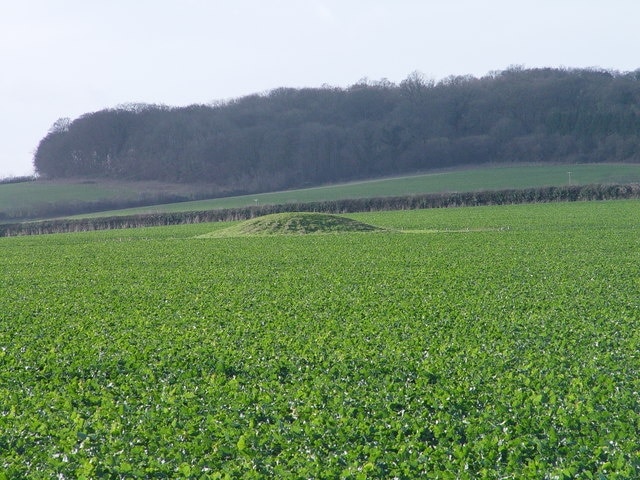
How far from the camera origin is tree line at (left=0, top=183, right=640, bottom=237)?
2625 inches

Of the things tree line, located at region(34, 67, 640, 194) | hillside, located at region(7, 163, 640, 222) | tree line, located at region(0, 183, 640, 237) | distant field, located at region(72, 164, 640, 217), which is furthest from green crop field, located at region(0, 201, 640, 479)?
tree line, located at region(34, 67, 640, 194)

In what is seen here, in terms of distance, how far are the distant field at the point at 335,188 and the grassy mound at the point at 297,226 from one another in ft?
105

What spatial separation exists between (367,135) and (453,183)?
30606 mm

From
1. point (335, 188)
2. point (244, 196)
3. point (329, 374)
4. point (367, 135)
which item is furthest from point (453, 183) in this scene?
point (329, 374)

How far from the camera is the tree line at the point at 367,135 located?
110m

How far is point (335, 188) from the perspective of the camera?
3814 inches

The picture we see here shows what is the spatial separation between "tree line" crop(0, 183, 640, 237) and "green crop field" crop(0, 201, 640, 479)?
144ft

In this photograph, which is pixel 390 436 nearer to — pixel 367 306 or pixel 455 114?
pixel 367 306

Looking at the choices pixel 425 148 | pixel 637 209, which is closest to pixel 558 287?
pixel 637 209

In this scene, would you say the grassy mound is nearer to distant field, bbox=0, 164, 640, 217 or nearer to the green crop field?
the green crop field

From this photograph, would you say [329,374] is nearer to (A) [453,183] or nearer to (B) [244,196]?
(A) [453,183]

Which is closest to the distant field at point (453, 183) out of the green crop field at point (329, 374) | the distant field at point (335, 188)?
the distant field at point (335, 188)

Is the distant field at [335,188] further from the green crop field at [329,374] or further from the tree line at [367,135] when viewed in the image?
the green crop field at [329,374]

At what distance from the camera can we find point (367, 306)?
17.7m
